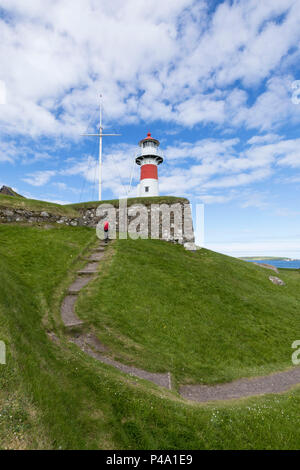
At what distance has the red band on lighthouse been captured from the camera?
48.7 meters

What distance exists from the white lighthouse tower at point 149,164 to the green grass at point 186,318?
2555 centimetres

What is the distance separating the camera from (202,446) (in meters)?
6.78

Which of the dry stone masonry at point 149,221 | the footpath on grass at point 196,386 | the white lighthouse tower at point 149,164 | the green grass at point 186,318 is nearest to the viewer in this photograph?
the footpath on grass at point 196,386

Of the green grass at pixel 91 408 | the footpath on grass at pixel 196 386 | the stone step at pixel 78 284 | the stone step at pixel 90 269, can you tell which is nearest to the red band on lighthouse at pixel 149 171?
the stone step at pixel 90 269

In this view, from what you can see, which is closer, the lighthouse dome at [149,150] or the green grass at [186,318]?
the green grass at [186,318]

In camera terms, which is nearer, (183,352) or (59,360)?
(59,360)

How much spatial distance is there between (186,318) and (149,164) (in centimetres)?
3965

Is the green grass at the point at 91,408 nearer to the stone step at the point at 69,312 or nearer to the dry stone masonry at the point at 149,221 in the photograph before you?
the stone step at the point at 69,312

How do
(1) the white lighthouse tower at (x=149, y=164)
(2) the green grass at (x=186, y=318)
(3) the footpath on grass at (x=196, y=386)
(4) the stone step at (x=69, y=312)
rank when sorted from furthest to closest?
(1) the white lighthouse tower at (x=149, y=164)
(4) the stone step at (x=69, y=312)
(2) the green grass at (x=186, y=318)
(3) the footpath on grass at (x=196, y=386)

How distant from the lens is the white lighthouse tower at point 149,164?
159 ft

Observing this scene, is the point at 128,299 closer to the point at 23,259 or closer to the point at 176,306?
the point at 176,306

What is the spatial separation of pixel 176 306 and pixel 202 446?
9.95 meters

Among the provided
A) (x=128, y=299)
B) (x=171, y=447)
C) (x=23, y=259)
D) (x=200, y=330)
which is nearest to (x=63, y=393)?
(x=171, y=447)
